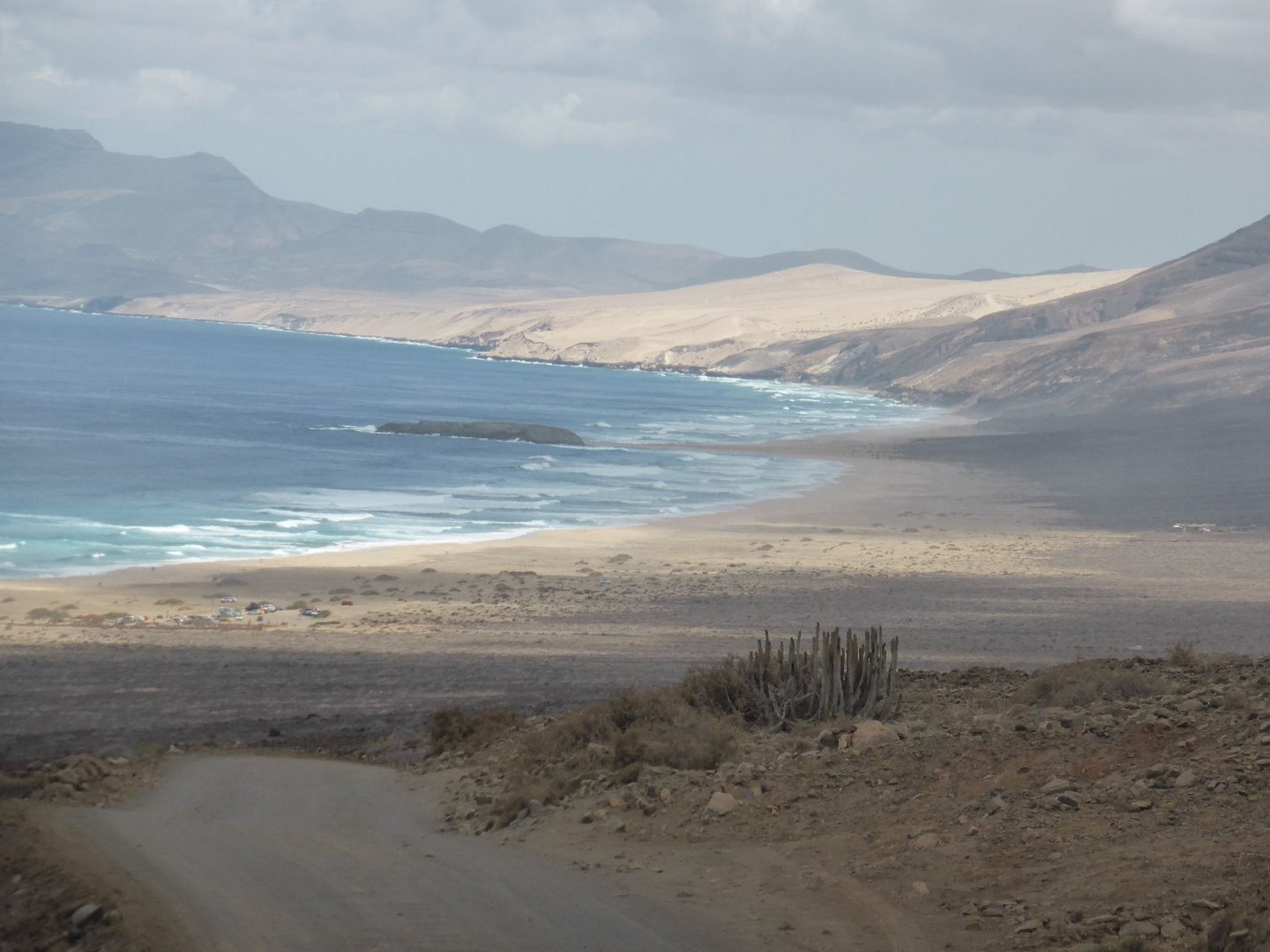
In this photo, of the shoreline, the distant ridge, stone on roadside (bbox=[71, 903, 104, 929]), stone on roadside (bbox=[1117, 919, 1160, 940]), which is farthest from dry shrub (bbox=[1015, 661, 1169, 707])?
the distant ridge

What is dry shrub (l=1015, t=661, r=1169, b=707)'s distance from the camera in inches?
442

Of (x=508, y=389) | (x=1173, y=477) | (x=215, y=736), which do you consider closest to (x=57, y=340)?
(x=508, y=389)

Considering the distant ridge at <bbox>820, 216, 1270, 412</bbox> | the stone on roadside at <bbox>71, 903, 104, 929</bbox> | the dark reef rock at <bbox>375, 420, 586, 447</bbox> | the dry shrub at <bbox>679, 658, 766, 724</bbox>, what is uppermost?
the distant ridge at <bbox>820, 216, 1270, 412</bbox>

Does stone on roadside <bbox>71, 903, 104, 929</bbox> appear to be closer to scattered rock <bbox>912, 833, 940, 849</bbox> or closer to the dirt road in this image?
the dirt road

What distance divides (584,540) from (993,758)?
93.6 ft

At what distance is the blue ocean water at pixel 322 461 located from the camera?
3922cm

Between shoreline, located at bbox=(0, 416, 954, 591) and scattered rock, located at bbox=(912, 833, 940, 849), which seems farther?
shoreline, located at bbox=(0, 416, 954, 591)

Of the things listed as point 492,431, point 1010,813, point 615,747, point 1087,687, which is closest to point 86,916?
point 615,747

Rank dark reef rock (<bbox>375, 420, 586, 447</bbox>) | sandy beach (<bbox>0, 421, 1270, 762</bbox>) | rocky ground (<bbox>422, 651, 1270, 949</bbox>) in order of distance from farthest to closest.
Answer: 1. dark reef rock (<bbox>375, 420, 586, 447</bbox>)
2. sandy beach (<bbox>0, 421, 1270, 762</bbox>)
3. rocky ground (<bbox>422, 651, 1270, 949</bbox>)

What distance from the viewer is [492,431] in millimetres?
74875

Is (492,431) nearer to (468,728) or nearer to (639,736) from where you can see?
(468,728)

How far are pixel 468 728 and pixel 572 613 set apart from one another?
41.6 feet

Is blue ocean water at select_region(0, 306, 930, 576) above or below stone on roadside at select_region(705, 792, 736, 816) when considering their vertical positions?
above

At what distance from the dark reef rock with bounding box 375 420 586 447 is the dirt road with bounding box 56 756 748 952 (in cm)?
6086
